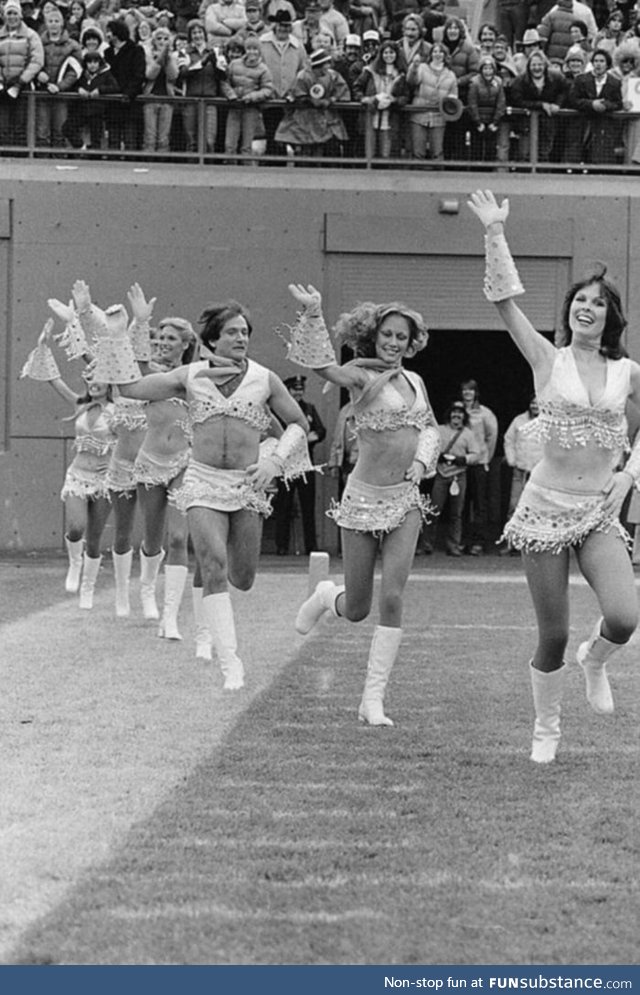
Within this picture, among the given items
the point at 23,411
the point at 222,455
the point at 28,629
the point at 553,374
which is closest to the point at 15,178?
the point at 23,411

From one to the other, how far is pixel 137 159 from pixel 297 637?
10.9m

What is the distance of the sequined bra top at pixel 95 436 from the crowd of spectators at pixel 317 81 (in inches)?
268

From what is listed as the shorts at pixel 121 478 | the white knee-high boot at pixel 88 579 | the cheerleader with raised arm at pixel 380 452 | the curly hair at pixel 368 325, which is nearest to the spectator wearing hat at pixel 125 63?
the white knee-high boot at pixel 88 579

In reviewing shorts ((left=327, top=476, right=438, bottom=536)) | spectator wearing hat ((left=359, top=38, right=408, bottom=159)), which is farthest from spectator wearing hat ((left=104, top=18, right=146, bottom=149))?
shorts ((left=327, top=476, right=438, bottom=536))

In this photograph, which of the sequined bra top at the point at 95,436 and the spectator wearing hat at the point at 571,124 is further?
the spectator wearing hat at the point at 571,124

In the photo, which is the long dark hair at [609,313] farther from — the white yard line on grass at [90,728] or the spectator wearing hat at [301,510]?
the spectator wearing hat at [301,510]

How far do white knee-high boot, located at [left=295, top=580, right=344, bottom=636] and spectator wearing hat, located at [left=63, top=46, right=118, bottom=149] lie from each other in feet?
39.7

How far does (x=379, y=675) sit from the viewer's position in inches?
336

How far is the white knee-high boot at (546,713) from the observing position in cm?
739

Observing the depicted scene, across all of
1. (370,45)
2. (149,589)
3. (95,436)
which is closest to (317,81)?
(370,45)

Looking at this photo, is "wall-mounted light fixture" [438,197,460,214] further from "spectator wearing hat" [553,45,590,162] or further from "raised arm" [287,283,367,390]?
"raised arm" [287,283,367,390]

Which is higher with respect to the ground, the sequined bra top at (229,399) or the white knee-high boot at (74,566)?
the sequined bra top at (229,399)

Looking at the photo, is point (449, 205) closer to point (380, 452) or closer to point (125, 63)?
point (125, 63)

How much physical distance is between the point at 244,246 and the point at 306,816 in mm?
16434
